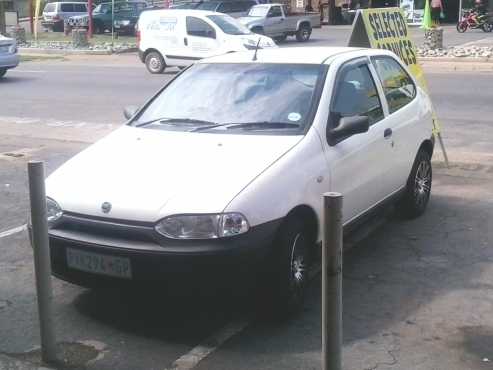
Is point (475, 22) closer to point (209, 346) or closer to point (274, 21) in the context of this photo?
point (274, 21)

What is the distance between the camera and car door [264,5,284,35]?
99.9 feet

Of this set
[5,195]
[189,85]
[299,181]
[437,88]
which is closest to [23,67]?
[437,88]

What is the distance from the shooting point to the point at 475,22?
110 ft

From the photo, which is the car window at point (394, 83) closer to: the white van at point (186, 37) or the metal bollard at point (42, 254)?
the metal bollard at point (42, 254)

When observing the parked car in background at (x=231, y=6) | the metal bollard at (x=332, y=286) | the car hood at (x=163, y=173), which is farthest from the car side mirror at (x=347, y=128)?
the parked car in background at (x=231, y=6)

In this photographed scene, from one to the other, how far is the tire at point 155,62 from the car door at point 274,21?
896 centimetres

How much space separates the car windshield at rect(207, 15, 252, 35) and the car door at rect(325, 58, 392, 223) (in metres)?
16.0

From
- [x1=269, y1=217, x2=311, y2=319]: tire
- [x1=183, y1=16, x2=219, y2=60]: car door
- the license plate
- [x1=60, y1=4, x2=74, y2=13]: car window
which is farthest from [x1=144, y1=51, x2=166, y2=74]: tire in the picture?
[x1=60, y1=4, x2=74, y2=13]: car window

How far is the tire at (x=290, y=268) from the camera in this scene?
182 inches

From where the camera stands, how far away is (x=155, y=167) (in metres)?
4.97

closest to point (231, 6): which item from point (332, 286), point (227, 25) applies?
point (227, 25)

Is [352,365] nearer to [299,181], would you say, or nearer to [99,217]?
[299,181]

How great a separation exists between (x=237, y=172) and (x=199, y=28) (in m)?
17.8

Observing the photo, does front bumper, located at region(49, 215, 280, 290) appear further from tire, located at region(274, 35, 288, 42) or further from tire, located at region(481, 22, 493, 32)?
tire, located at region(481, 22, 493, 32)
